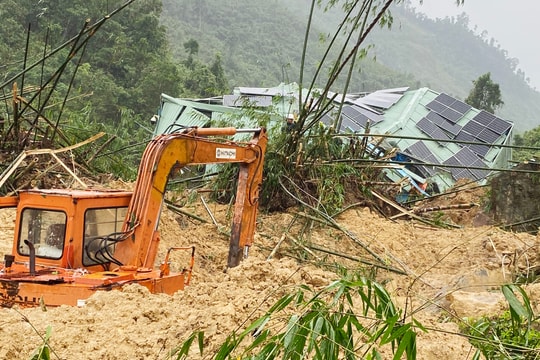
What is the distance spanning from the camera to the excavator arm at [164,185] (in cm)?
611

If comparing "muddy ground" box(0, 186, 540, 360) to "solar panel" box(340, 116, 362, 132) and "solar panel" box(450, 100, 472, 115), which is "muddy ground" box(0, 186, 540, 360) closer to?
"solar panel" box(340, 116, 362, 132)

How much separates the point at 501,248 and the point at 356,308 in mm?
5482

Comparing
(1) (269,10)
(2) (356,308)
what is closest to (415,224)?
(2) (356,308)

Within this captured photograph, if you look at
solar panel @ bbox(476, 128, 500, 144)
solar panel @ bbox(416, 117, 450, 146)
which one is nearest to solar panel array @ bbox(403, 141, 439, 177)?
solar panel @ bbox(416, 117, 450, 146)

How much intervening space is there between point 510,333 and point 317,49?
240ft

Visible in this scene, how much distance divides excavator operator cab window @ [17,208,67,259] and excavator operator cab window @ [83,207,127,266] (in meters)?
0.22

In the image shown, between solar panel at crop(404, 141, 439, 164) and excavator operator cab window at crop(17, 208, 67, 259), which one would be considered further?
solar panel at crop(404, 141, 439, 164)

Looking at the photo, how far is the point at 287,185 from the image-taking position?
1072cm

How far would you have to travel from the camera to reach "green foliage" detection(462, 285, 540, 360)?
2428mm

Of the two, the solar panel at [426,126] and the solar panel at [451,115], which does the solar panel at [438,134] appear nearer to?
the solar panel at [426,126]

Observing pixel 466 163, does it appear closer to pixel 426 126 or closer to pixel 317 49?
pixel 426 126

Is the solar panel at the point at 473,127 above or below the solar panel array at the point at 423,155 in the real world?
above

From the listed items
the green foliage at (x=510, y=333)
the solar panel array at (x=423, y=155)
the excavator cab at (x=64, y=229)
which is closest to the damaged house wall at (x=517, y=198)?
the green foliage at (x=510, y=333)

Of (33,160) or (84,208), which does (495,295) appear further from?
(33,160)
